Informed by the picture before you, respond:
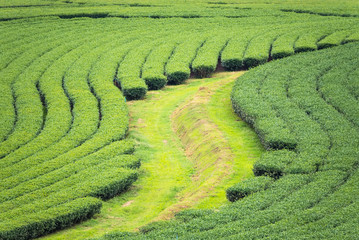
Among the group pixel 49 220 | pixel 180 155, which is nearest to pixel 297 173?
pixel 180 155

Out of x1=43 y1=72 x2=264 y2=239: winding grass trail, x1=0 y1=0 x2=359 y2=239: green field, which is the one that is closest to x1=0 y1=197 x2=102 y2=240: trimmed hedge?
x1=0 y1=0 x2=359 y2=239: green field

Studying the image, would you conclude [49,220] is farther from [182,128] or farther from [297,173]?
[182,128]

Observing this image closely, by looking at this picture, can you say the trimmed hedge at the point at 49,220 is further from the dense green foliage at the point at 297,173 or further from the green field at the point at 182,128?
the dense green foliage at the point at 297,173

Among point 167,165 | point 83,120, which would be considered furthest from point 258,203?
point 83,120

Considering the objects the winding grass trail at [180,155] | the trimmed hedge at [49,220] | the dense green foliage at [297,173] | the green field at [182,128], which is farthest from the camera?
the winding grass trail at [180,155]

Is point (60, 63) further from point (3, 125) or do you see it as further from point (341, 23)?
point (341, 23)

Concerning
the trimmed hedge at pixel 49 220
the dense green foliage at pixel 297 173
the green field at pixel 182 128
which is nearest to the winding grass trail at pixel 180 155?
the green field at pixel 182 128
